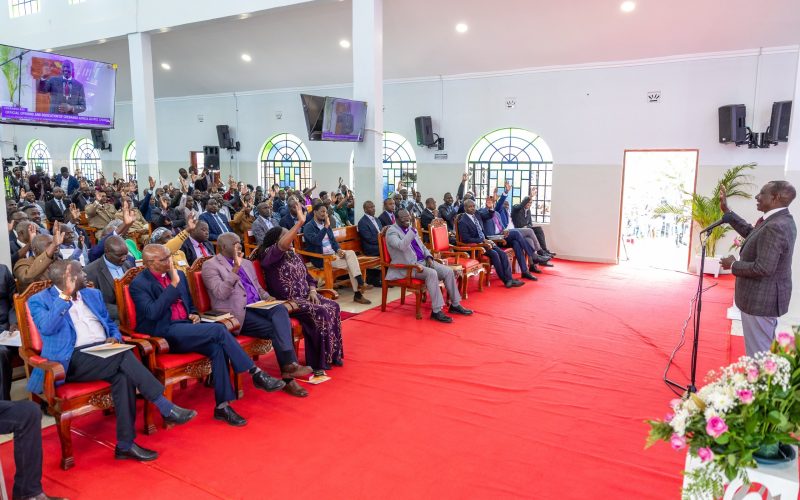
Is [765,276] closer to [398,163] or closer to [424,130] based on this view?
[424,130]

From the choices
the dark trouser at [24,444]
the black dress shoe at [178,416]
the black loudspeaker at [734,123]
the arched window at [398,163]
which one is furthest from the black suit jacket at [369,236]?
the black loudspeaker at [734,123]

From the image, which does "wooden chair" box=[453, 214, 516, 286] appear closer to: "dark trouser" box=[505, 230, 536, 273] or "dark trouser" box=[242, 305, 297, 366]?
"dark trouser" box=[505, 230, 536, 273]

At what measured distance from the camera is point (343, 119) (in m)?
7.61

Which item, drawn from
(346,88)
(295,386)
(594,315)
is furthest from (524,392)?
(346,88)

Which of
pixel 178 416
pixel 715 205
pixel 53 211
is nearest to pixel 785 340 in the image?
pixel 178 416

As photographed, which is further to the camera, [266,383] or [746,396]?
[266,383]

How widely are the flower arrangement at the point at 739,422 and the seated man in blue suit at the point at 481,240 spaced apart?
19.1ft

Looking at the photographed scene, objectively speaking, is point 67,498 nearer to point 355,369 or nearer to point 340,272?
point 355,369

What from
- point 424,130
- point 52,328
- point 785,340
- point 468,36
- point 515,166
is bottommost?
point 52,328

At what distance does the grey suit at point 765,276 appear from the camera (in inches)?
147

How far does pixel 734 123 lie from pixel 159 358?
350 inches

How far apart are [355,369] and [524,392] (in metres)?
1.41

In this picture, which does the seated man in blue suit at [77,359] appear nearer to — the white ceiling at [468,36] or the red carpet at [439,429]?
the red carpet at [439,429]

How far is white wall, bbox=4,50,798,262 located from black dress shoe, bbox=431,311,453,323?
17.2 feet
